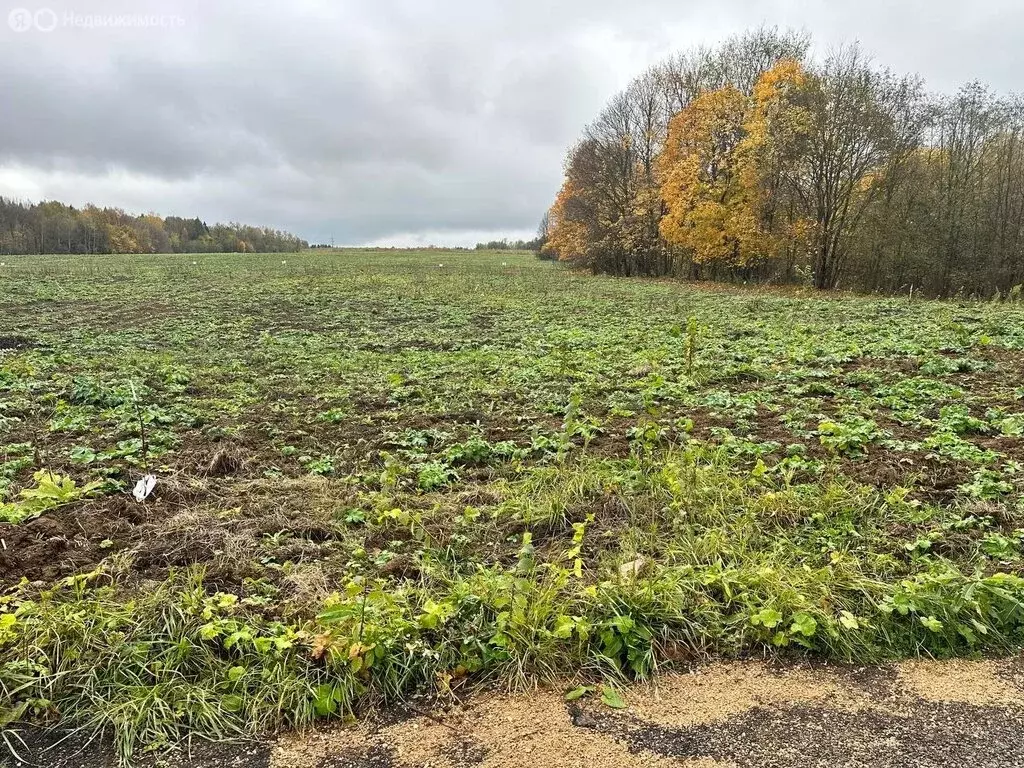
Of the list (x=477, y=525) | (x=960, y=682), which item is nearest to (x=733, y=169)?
(x=477, y=525)

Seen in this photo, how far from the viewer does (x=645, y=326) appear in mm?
13625

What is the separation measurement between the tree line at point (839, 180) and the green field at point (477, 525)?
15.4 meters

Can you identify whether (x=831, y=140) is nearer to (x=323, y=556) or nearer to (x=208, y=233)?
(x=323, y=556)

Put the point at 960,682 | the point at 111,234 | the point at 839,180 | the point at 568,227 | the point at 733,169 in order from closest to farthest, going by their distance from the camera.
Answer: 1. the point at 960,682
2. the point at 839,180
3. the point at 733,169
4. the point at 568,227
5. the point at 111,234

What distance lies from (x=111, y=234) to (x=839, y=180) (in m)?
92.8

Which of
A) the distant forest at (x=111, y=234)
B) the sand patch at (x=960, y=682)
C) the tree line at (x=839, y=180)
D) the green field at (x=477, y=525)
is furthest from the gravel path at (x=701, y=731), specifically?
the distant forest at (x=111, y=234)

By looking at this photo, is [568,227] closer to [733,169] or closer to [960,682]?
[733,169]

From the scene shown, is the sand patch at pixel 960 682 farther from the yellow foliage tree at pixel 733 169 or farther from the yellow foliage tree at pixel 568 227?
the yellow foliage tree at pixel 568 227

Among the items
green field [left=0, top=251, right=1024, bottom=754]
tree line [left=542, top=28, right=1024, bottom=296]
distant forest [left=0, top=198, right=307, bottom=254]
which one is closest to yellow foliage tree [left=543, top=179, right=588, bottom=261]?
tree line [left=542, top=28, right=1024, bottom=296]

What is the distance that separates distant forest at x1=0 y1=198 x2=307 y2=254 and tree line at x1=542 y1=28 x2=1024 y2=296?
78717 mm

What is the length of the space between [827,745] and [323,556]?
9.13 ft

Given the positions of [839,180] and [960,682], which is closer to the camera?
[960,682]

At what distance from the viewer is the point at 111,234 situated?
81.7 meters

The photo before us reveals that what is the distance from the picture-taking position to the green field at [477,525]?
261 centimetres
